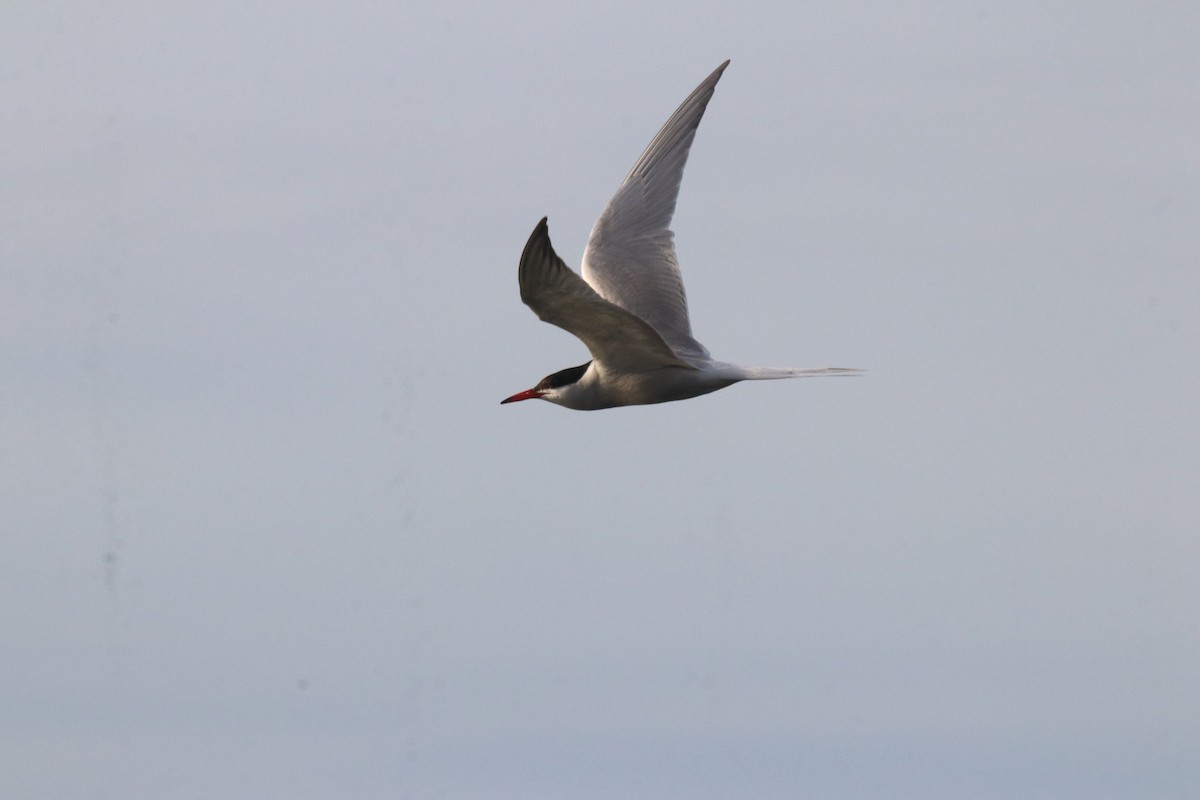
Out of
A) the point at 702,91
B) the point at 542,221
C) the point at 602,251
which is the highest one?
the point at 702,91

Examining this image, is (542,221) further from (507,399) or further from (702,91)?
(702,91)

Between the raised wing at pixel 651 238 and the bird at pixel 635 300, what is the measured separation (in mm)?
11

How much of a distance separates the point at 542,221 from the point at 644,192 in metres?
6.37

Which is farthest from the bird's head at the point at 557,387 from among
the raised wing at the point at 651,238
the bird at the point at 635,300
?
the raised wing at the point at 651,238

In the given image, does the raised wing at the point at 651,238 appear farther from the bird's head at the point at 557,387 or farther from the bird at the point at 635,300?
the bird's head at the point at 557,387

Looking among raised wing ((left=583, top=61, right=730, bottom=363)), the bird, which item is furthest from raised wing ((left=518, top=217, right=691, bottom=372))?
raised wing ((left=583, top=61, right=730, bottom=363))

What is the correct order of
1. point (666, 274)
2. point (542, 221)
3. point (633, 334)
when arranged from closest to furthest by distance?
point (542, 221), point (633, 334), point (666, 274)

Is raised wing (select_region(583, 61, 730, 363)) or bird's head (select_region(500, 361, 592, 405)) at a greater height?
raised wing (select_region(583, 61, 730, 363))

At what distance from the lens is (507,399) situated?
53.7 ft

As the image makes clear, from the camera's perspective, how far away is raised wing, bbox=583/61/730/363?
1711 centimetres

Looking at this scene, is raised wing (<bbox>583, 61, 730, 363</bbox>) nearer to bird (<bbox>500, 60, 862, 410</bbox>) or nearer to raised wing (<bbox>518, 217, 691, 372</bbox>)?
bird (<bbox>500, 60, 862, 410</bbox>)

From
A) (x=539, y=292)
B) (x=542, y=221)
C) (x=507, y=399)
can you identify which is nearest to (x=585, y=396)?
(x=507, y=399)

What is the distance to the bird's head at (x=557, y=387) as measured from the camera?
51.8 feet

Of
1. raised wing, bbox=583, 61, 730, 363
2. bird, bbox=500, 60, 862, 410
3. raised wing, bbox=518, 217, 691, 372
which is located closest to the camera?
raised wing, bbox=518, 217, 691, 372
